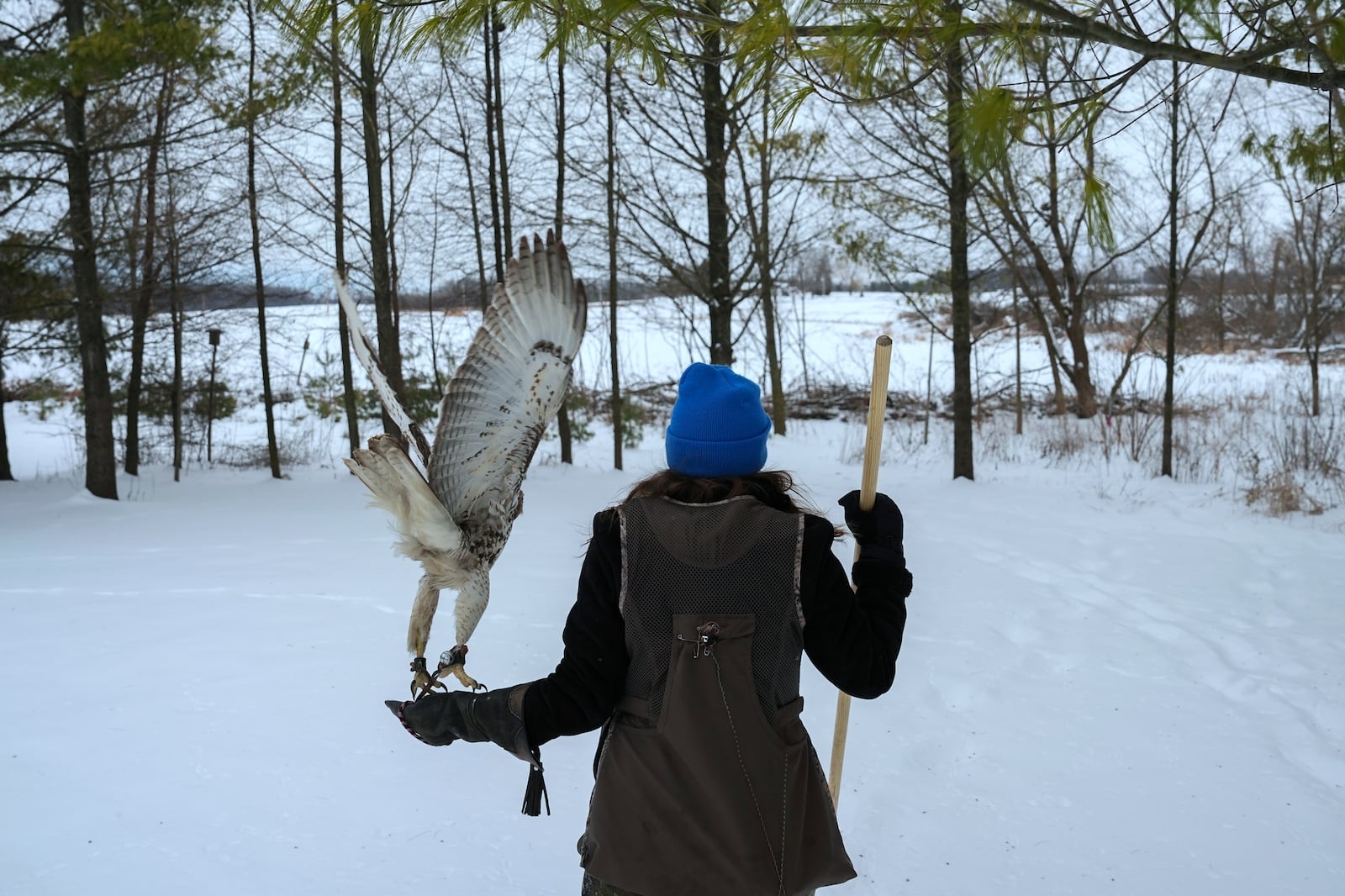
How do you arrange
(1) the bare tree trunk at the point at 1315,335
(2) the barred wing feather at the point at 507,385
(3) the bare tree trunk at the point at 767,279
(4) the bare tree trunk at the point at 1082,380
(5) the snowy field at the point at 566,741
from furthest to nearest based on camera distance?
1. (4) the bare tree trunk at the point at 1082,380
2. (1) the bare tree trunk at the point at 1315,335
3. (3) the bare tree trunk at the point at 767,279
4. (5) the snowy field at the point at 566,741
5. (2) the barred wing feather at the point at 507,385

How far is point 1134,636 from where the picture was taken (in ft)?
16.7

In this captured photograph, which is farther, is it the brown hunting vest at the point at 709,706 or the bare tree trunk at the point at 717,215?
the bare tree trunk at the point at 717,215

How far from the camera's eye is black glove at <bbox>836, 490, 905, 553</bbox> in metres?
1.61

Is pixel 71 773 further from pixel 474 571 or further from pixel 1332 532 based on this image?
pixel 1332 532

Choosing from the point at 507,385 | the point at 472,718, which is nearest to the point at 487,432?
the point at 507,385

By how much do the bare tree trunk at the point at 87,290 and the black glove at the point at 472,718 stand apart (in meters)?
8.99

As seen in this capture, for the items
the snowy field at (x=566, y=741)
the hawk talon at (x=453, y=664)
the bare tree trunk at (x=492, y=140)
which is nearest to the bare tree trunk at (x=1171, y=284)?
the snowy field at (x=566, y=741)

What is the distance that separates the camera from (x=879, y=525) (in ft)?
5.33

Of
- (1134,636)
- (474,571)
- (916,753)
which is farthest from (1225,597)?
(474,571)

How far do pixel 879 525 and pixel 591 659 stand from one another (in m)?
0.57

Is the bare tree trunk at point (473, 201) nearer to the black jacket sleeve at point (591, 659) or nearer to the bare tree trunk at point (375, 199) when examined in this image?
the bare tree trunk at point (375, 199)

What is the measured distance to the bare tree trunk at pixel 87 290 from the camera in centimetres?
871

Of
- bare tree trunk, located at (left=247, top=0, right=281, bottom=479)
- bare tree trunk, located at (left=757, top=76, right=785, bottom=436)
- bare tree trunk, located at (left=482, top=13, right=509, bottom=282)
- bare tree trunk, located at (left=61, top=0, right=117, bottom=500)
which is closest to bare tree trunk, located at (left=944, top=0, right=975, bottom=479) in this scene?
bare tree trunk, located at (left=757, top=76, right=785, bottom=436)

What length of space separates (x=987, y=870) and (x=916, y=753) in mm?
768
